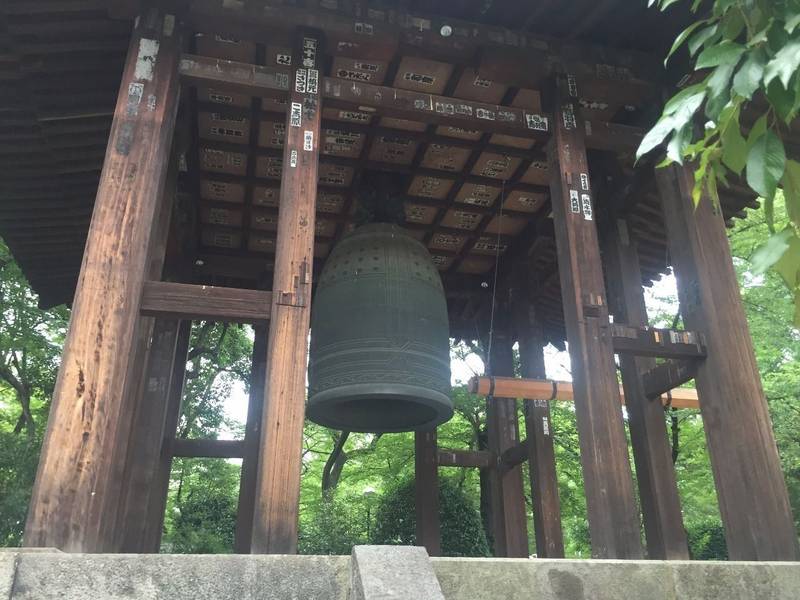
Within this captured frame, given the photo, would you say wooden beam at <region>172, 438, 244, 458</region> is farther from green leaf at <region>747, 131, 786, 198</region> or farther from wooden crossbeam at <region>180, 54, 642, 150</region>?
green leaf at <region>747, 131, 786, 198</region>

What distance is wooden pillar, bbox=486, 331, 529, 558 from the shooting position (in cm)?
845

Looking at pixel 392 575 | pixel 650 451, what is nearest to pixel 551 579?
pixel 392 575

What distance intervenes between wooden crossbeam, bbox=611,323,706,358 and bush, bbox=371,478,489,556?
602cm

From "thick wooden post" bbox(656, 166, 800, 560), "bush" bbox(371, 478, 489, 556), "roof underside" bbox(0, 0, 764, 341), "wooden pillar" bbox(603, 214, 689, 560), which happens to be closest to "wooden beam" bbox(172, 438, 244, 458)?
"roof underside" bbox(0, 0, 764, 341)

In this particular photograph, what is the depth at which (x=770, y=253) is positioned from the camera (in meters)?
1.77

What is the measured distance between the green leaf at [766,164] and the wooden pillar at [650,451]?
201 inches

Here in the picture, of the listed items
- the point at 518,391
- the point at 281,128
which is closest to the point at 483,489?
the point at 518,391

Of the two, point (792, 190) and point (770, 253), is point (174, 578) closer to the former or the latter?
point (770, 253)

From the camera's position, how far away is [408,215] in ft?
26.9

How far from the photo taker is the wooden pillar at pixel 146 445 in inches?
267

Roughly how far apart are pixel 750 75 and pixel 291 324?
9.96ft

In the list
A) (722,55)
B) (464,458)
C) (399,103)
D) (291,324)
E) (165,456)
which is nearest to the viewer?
(722,55)

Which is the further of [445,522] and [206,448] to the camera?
[445,522]

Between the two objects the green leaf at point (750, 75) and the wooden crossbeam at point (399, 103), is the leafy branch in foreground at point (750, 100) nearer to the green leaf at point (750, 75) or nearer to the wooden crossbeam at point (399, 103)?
the green leaf at point (750, 75)
